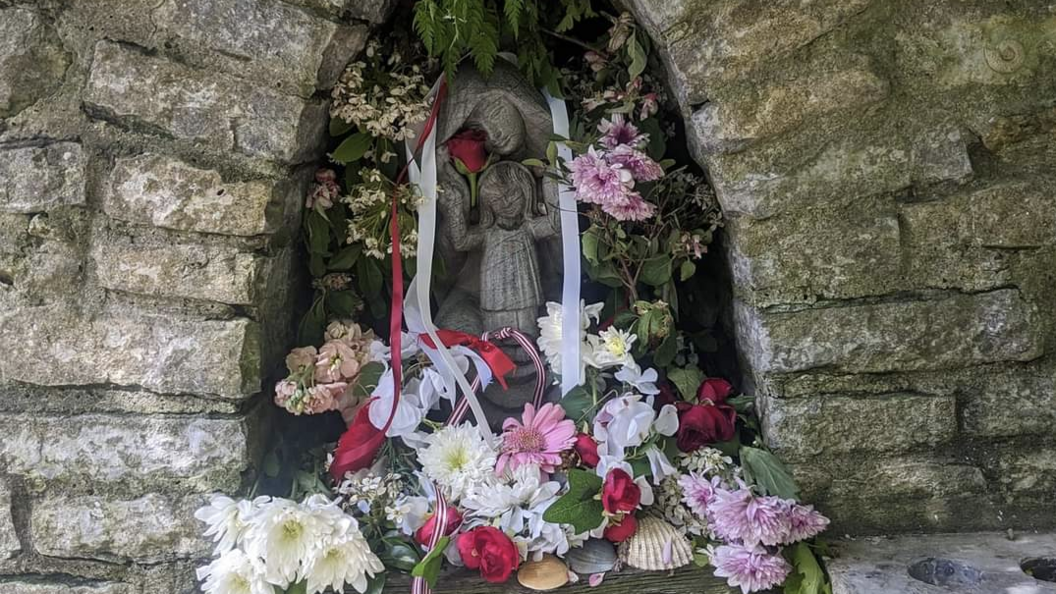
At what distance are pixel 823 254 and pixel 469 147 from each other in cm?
78

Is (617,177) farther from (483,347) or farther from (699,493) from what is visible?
(699,493)

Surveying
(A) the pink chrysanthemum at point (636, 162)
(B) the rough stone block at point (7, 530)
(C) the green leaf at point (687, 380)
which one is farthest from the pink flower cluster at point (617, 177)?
(B) the rough stone block at point (7, 530)

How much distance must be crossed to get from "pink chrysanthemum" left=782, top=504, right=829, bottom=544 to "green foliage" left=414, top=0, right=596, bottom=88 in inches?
39.7

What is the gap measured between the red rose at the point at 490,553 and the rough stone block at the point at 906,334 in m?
0.61

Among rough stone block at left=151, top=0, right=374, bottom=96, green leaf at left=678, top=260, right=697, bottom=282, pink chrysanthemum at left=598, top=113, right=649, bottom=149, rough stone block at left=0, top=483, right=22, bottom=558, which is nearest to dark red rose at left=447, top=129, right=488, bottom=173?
pink chrysanthemum at left=598, top=113, right=649, bottom=149

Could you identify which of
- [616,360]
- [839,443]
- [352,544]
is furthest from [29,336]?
[839,443]

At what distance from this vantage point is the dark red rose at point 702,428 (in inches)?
59.9

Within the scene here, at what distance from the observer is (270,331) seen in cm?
153

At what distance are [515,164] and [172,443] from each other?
36.7 inches

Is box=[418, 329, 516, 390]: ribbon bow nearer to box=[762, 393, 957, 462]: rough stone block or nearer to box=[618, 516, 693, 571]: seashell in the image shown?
box=[618, 516, 693, 571]: seashell

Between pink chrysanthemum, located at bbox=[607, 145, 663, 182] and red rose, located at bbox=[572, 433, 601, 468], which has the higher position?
pink chrysanthemum, located at bbox=[607, 145, 663, 182]

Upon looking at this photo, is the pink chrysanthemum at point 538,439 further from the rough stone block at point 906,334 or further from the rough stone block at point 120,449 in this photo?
the rough stone block at point 120,449

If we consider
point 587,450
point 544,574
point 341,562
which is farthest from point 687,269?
point 341,562

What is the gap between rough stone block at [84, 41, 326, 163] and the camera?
1.37 meters
